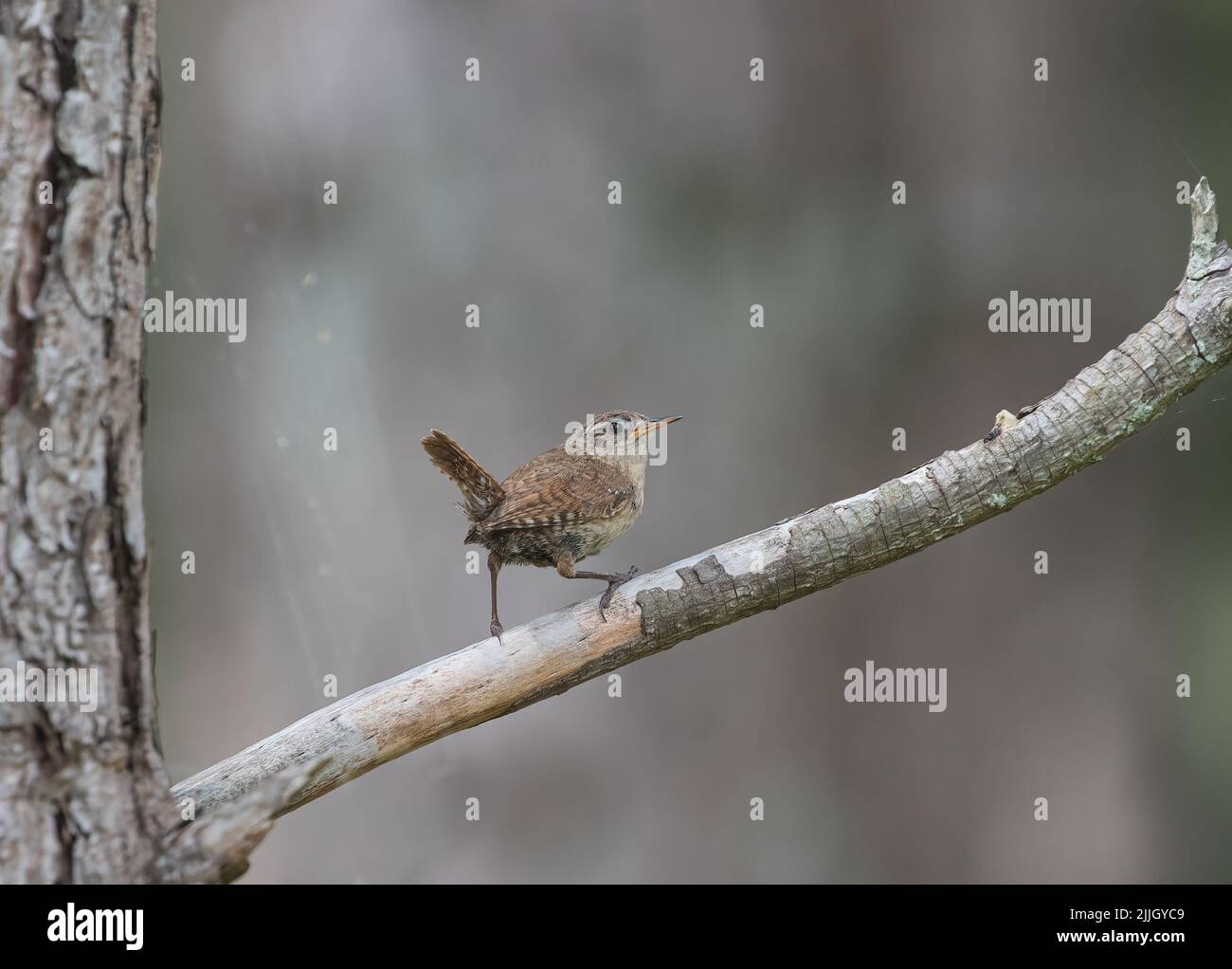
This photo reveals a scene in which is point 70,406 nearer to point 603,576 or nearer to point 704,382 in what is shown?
point 603,576

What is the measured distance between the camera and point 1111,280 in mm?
3609

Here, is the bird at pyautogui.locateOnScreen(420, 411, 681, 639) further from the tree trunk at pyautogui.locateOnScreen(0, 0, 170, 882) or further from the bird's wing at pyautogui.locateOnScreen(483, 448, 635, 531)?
the tree trunk at pyautogui.locateOnScreen(0, 0, 170, 882)

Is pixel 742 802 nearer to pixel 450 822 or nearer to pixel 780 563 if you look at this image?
pixel 450 822

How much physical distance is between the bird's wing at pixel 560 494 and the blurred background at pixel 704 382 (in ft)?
3.97

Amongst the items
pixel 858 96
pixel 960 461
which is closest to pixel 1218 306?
pixel 960 461

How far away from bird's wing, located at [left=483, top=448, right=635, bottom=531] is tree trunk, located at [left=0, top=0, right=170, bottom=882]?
929 mm

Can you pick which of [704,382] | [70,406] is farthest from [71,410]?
[704,382]

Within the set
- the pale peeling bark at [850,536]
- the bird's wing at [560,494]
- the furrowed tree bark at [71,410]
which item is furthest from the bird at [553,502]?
the furrowed tree bark at [71,410]

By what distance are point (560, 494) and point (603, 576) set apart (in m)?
0.24

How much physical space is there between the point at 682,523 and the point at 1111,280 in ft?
6.12

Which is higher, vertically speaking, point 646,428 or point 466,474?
point 646,428

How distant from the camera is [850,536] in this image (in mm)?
1884

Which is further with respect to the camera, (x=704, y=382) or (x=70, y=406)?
(x=704, y=382)

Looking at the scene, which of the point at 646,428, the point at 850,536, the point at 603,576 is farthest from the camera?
the point at 646,428
